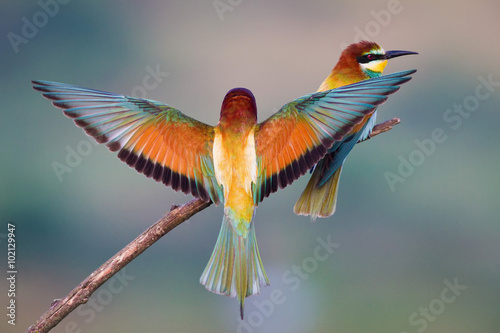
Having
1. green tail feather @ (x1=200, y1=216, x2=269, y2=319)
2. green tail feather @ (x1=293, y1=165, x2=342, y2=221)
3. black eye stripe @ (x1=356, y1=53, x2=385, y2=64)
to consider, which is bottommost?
green tail feather @ (x1=200, y1=216, x2=269, y2=319)

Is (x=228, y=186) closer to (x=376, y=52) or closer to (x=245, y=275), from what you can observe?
(x=245, y=275)

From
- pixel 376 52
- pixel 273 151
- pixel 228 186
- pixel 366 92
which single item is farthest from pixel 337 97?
pixel 376 52

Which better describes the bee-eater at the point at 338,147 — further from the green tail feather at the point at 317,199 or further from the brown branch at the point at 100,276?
the brown branch at the point at 100,276

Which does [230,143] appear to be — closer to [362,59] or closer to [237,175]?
[237,175]

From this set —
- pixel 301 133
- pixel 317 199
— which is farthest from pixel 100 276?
pixel 317 199

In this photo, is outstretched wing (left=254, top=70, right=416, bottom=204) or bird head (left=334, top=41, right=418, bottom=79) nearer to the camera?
outstretched wing (left=254, top=70, right=416, bottom=204)

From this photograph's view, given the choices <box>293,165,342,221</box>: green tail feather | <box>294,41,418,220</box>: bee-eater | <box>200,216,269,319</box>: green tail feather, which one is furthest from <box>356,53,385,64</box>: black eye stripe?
<box>200,216,269,319</box>: green tail feather

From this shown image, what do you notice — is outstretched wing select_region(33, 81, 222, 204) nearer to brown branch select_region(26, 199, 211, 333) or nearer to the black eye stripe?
brown branch select_region(26, 199, 211, 333)

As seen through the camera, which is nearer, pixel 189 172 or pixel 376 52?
pixel 189 172
